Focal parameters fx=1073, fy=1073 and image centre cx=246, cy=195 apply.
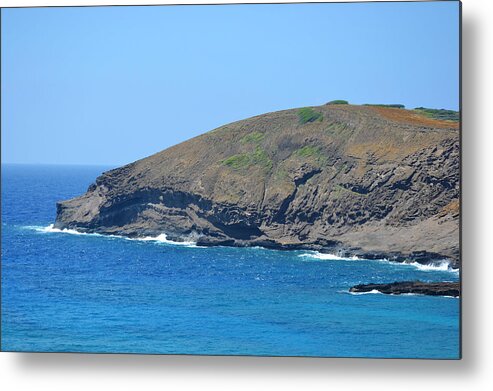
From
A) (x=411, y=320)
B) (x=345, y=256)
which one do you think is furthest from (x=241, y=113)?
(x=411, y=320)

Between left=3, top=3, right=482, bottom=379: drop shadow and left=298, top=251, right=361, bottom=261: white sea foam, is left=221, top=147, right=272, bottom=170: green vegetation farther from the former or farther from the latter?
left=3, top=3, right=482, bottom=379: drop shadow

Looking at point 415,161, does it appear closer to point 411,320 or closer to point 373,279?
point 373,279

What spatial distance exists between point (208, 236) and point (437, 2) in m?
5.81

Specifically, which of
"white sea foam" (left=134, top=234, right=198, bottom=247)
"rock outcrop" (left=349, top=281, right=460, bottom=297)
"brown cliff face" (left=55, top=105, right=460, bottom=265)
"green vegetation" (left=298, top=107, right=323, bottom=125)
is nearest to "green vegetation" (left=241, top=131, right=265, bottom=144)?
"brown cliff face" (left=55, top=105, right=460, bottom=265)

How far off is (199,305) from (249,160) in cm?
421

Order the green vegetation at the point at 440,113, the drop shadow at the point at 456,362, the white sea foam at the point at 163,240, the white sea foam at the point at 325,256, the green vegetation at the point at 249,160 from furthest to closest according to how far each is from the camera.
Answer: the green vegetation at the point at 249,160
the white sea foam at the point at 163,240
the white sea foam at the point at 325,256
the green vegetation at the point at 440,113
the drop shadow at the point at 456,362

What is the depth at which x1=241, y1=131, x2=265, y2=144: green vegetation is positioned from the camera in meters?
14.4

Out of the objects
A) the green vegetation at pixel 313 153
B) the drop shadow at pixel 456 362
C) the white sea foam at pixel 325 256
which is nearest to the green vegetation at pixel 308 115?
the green vegetation at pixel 313 153

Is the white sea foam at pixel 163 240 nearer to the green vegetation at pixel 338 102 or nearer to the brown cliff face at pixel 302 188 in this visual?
the brown cliff face at pixel 302 188

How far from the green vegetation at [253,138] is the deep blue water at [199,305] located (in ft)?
5.86

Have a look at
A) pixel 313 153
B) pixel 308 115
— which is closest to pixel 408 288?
pixel 308 115

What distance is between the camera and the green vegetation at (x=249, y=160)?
597 inches

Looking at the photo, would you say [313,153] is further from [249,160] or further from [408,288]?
[408,288]

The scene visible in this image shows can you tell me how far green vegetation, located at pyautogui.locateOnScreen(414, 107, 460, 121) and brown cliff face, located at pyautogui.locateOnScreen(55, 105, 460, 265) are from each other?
9cm
